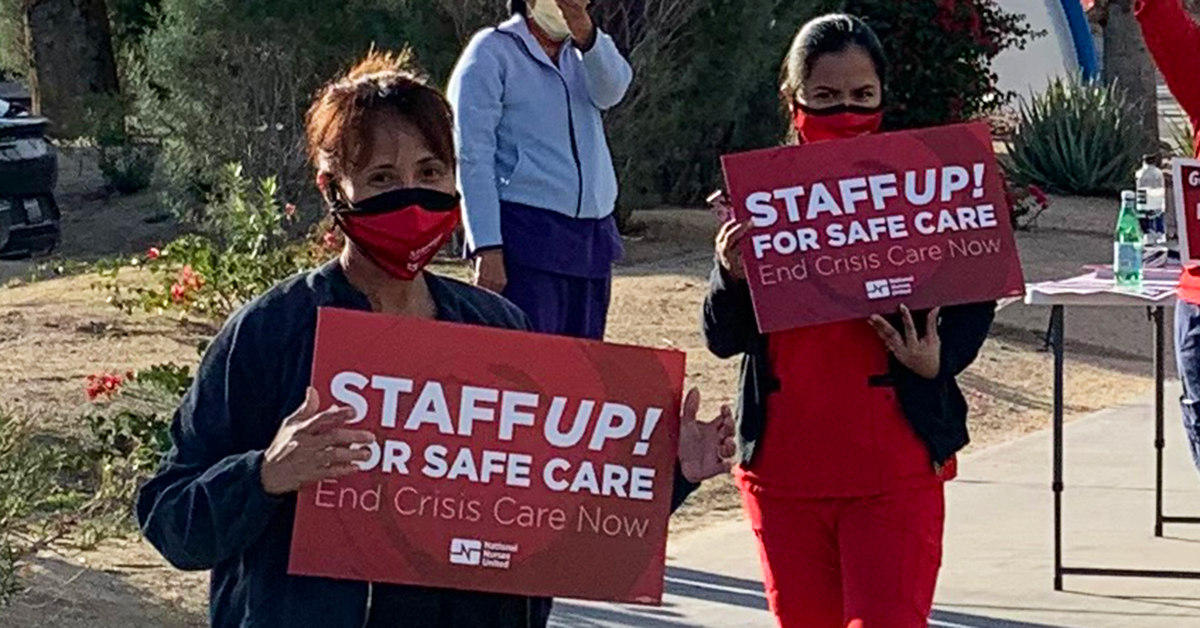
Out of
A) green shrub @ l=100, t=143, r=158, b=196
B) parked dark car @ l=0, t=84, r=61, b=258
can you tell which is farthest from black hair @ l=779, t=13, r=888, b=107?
green shrub @ l=100, t=143, r=158, b=196

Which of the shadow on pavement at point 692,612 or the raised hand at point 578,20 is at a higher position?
the raised hand at point 578,20

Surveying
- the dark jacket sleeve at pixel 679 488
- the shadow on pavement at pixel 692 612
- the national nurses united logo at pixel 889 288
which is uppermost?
the national nurses united logo at pixel 889 288

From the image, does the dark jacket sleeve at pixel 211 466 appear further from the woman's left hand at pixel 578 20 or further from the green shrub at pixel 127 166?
the green shrub at pixel 127 166

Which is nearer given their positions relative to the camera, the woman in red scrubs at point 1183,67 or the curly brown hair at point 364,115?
the curly brown hair at point 364,115

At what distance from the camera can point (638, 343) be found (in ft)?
40.2

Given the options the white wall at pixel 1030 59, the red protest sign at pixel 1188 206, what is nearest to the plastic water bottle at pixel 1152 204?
the red protest sign at pixel 1188 206

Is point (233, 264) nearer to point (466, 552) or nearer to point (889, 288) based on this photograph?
point (889, 288)

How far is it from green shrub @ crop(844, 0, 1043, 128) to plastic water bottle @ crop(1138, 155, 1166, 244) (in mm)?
9472

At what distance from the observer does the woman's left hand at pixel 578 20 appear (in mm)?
5707

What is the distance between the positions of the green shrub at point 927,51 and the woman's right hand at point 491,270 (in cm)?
1190

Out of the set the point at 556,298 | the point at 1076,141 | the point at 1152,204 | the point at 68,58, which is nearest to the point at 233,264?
the point at 1152,204

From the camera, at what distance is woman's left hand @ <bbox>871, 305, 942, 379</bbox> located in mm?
4262

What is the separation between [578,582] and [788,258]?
1.29 metres

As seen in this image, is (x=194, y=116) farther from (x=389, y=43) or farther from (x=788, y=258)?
(x=788, y=258)
